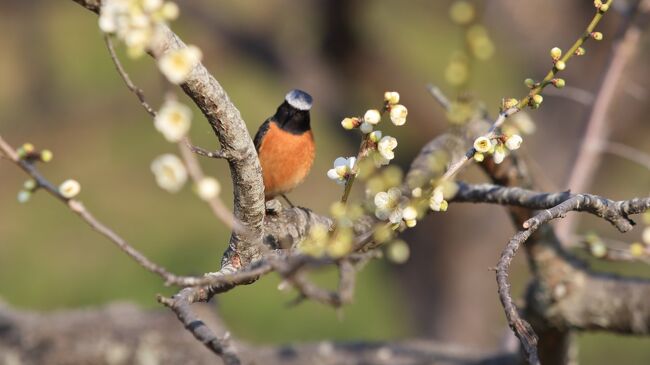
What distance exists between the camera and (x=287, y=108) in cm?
323

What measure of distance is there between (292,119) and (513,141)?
1.56 meters

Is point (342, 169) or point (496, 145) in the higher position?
point (496, 145)

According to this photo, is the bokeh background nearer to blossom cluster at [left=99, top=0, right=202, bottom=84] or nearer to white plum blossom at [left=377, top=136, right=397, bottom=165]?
white plum blossom at [left=377, top=136, right=397, bottom=165]

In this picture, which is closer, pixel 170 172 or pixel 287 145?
pixel 170 172

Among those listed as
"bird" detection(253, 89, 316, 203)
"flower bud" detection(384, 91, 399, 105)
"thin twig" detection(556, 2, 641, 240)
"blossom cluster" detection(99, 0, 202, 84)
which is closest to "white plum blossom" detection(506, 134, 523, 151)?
"flower bud" detection(384, 91, 399, 105)

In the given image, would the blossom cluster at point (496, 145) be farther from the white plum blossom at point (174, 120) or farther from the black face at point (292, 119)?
the black face at point (292, 119)

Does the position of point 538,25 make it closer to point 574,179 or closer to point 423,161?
point 574,179

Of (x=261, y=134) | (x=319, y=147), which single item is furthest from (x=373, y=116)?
(x=319, y=147)

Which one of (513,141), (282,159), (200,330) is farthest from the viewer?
(282,159)

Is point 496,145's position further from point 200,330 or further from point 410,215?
point 200,330

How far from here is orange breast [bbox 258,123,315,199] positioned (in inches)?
125

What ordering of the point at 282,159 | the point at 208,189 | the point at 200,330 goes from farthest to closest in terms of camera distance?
the point at 282,159
the point at 200,330
the point at 208,189

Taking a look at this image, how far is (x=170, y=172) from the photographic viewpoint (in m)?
1.35

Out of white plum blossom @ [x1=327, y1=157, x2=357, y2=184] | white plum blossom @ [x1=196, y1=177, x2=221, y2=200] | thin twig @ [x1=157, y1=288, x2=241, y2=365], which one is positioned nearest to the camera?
white plum blossom @ [x1=196, y1=177, x2=221, y2=200]
